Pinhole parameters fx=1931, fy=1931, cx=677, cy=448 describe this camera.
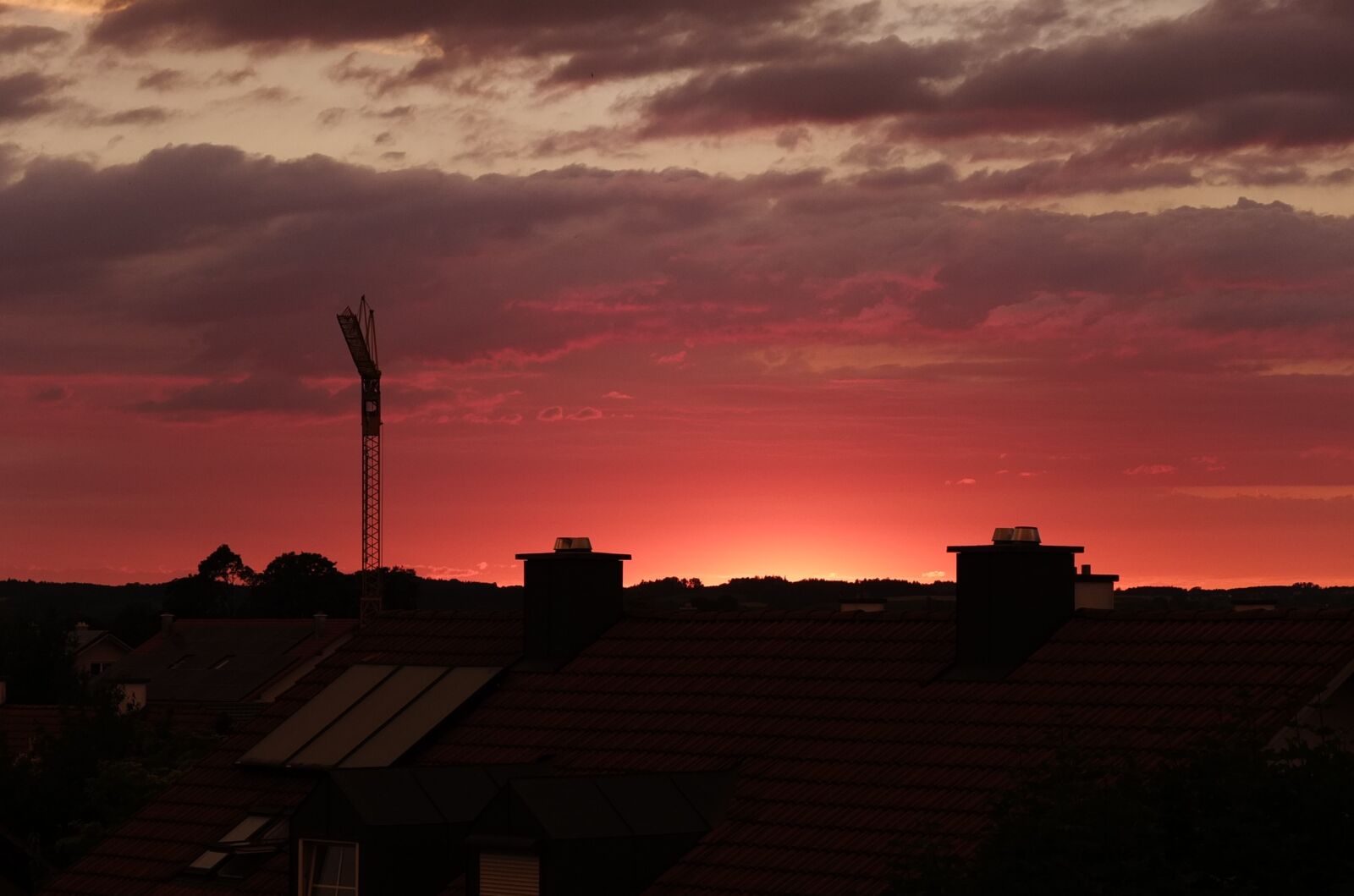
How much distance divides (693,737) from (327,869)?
5.33 m

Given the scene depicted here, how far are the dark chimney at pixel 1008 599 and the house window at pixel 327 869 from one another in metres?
8.44

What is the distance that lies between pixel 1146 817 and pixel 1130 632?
21.3ft

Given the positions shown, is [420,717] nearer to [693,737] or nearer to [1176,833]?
[693,737]

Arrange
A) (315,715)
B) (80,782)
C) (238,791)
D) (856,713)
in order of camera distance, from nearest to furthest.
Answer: (856,713), (238,791), (315,715), (80,782)

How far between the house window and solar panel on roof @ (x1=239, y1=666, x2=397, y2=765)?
445cm

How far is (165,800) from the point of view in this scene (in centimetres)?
3156

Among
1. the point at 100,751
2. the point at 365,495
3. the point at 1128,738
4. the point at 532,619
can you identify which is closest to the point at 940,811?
the point at 1128,738

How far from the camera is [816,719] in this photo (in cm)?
2636

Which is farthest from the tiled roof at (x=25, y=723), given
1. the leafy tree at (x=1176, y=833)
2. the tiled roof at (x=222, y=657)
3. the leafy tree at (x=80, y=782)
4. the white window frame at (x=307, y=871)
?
the leafy tree at (x=1176, y=833)

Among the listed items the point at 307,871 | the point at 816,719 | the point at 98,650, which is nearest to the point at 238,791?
the point at 307,871

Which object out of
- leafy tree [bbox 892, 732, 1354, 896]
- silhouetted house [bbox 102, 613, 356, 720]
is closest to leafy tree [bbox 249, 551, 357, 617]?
silhouetted house [bbox 102, 613, 356, 720]

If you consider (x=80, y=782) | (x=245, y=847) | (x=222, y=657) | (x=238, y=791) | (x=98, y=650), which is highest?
(x=98, y=650)

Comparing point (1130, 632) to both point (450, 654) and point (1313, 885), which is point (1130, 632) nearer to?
point (1313, 885)

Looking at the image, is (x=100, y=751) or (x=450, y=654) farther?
(x=100, y=751)
